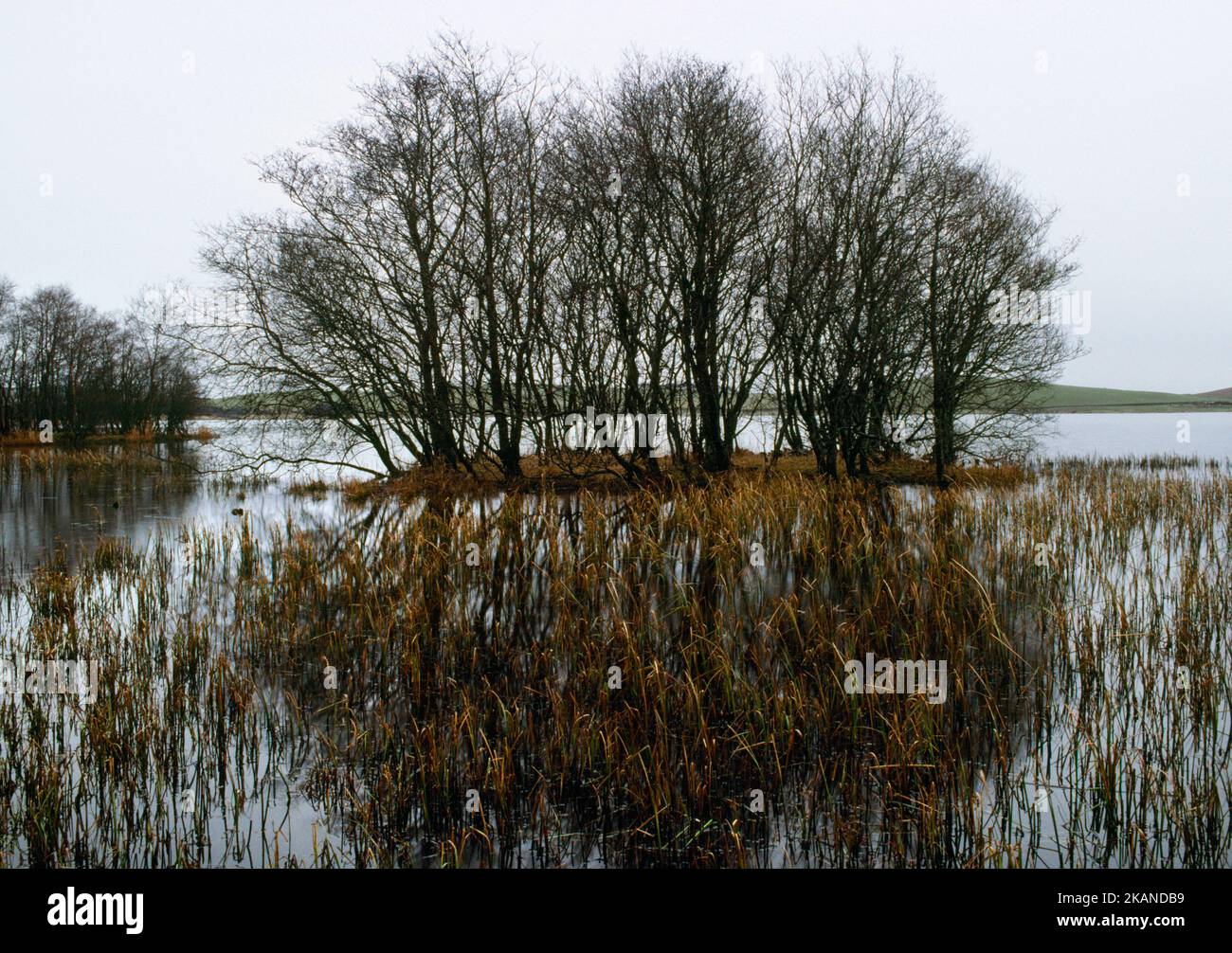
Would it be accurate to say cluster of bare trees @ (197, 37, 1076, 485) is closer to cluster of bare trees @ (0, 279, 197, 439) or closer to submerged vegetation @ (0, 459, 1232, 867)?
submerged vegetation @ (0, 459, 1232, 867)

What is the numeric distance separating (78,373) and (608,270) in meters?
39.2

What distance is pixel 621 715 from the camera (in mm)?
4582

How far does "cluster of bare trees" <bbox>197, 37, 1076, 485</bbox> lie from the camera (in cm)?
1580

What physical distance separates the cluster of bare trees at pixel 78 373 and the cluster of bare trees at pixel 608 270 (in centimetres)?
2740

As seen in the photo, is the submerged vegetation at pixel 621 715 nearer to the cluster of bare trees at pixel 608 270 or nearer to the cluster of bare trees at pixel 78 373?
the cluster of bare trees at pixel 608 270

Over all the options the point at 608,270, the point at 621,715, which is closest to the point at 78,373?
the point at 608,270

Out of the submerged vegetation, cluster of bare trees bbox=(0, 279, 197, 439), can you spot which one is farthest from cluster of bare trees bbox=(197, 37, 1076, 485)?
cluster of bare trees bbox=(0, 279, 197, 439)

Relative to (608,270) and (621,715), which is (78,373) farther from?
(621,715)

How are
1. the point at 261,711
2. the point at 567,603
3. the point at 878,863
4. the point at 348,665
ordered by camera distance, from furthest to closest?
1. the point at 567,603
2. the point at 348,665
3. the point at 261,711
4. the point at 878,863

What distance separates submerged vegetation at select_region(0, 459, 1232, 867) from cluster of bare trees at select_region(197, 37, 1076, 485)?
27.5 feet
